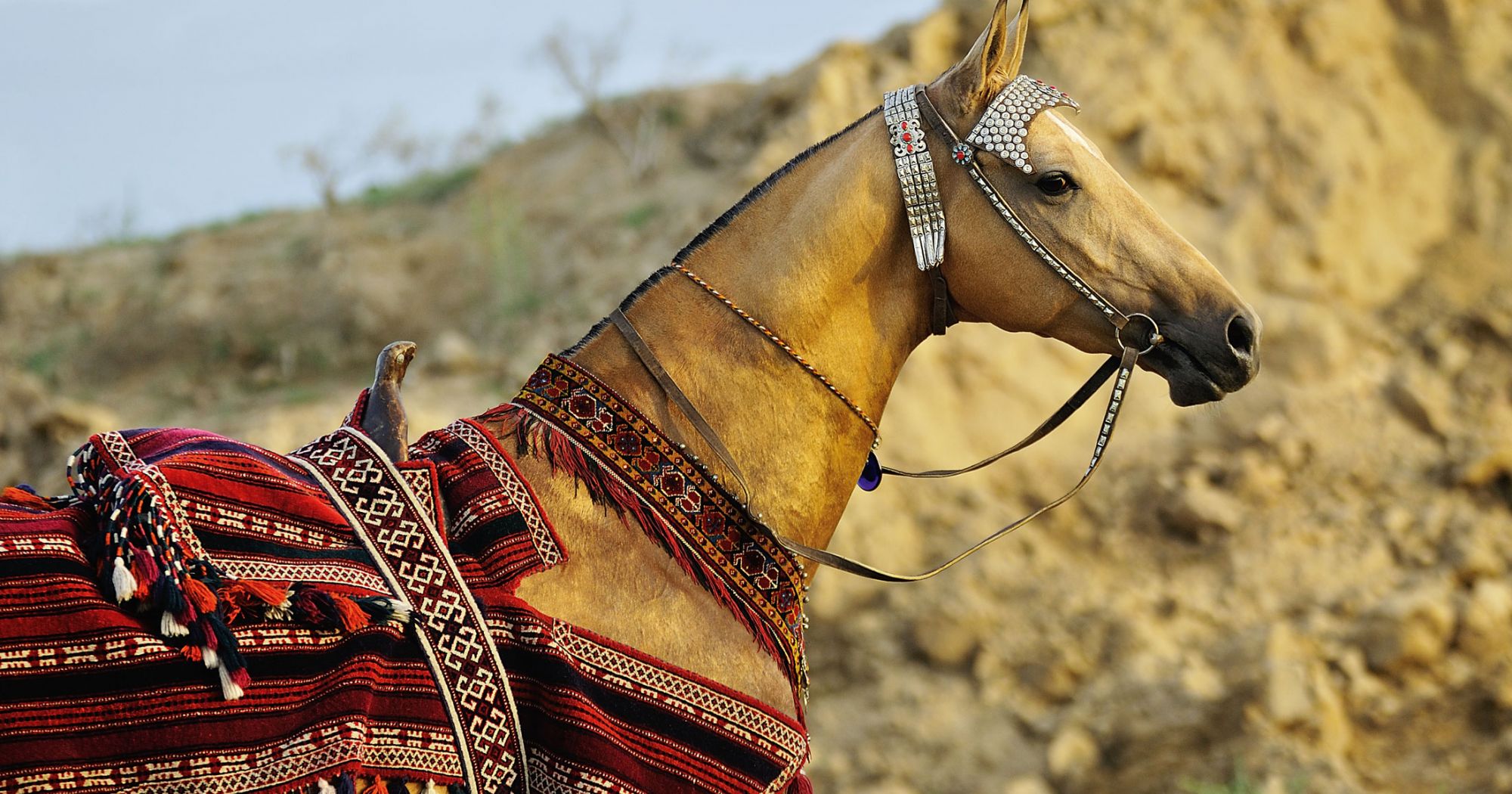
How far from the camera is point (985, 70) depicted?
2758 mm

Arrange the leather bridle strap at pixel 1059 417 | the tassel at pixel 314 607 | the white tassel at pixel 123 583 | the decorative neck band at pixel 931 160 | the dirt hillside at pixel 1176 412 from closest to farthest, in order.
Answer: the white tassel at pixel 123 583 < the tassel at pixel 314 607 < the decorative neck band at pixel 931 160 < the leather bridle strap at pixel 1059 417 < the dirt hillside at pixel 1176 412

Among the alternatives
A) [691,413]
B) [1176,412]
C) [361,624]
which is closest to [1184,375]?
[691,413]

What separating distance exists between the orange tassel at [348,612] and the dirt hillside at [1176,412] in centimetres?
497

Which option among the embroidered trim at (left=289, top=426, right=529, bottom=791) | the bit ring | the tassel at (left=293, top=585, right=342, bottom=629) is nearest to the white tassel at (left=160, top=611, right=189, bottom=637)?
the tassel at (left=293, top=585, right=342, bottom=629)

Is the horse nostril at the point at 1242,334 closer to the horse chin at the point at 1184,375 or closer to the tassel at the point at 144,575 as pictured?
the horse chin at the point at 1184,375

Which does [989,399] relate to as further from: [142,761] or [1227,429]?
[142,761]

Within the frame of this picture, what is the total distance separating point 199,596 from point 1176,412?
751 cm

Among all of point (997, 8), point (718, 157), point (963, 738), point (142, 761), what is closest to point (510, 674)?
point (142, 761)

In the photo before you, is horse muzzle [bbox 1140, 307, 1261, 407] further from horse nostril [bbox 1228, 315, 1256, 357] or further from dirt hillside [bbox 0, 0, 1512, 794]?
dirt hillside [bbox 0, 0, 1512, 794]

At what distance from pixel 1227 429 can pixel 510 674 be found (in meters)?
7.05

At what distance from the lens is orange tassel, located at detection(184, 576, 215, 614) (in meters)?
2.08

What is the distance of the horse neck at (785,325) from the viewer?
8.96 ft

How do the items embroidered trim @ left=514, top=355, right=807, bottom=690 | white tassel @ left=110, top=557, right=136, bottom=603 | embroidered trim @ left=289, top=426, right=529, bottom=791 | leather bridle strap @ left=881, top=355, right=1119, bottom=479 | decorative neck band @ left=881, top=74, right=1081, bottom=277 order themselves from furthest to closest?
leather bridle strap @ left=881, top=355, right=1119, bottom=479 → decorative neck band @ left=881, top=74, right=1081, bottom=277 → embroidered trim @ left=514, top=355, right=807, bottom=690 → embroidered trim @ left=289, top=426, right=529, bottom=791 → white tassel @ left=110, top=557, right=136, bottom=603

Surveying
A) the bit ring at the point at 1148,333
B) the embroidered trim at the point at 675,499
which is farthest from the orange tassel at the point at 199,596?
the bit ring at the point at 1148,333
